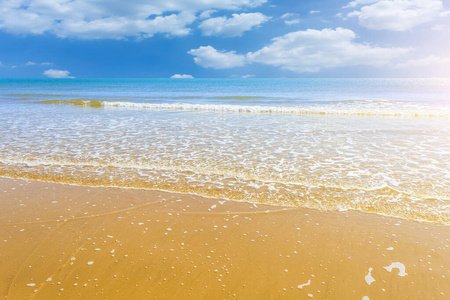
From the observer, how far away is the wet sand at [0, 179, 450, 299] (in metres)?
3.58

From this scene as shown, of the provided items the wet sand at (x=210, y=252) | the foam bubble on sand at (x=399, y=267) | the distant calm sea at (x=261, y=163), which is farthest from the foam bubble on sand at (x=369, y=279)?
the distant calm sea at (x=261, y=163)

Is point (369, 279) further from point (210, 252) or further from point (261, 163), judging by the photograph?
point (261, 163)

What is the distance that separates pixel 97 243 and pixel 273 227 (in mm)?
2934

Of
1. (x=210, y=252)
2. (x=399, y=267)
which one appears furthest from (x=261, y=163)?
(x=399, y=267)

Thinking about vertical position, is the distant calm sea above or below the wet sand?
above

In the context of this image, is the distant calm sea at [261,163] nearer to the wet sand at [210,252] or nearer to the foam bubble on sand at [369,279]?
the wet sand at [210,252]

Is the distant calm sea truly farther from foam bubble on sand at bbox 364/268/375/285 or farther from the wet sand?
foam bubble on sand at bbox 364/268/375/285

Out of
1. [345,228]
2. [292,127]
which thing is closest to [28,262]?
[345,228]

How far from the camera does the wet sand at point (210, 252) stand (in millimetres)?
3580

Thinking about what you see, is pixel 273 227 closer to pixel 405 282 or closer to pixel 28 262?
pixel 405 282

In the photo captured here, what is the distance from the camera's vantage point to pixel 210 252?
432 centimetres

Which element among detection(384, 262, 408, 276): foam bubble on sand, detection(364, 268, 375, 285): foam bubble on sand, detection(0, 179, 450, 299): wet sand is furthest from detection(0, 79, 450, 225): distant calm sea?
detection(364, 268, 375, 285): foam bubble on sand

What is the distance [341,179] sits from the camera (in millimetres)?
7285

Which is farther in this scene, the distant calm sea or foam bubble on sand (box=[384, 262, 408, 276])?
the distant calm sea
